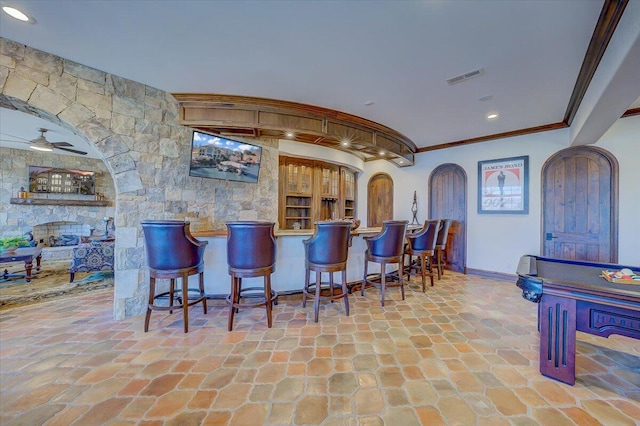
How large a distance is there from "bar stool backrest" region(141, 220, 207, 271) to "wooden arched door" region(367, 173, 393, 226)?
4.76 m

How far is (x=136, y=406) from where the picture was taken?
1522mm

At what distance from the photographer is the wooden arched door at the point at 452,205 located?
16.2ft

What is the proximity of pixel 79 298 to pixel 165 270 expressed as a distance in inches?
81.7

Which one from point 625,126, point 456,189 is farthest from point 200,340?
point 625,126

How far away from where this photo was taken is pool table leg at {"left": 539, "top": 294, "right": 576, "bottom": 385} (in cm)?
175

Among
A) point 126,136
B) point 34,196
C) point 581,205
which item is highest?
point 126,136

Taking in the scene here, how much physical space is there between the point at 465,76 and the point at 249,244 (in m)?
2.88

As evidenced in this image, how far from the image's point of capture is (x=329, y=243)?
2.70 m

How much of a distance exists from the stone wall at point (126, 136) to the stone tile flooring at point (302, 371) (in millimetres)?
754

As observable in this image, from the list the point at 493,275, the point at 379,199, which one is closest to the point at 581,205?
the point at 493,275

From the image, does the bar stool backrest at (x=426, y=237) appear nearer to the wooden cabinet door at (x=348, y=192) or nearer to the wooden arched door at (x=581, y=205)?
the wooden arched door at (x=581, y=205)

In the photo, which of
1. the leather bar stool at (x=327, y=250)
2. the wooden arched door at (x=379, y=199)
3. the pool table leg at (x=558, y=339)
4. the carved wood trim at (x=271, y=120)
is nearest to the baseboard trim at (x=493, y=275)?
the wooden arched door at (x=379, y=199)

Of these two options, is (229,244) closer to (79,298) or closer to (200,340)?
(200,340)

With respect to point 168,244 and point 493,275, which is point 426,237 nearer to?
point 493,275
